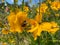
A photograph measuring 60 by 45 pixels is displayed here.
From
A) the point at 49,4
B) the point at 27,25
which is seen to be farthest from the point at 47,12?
the point at 27,25

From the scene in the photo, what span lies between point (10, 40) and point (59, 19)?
275 millimetres

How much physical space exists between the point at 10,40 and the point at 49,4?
29cm

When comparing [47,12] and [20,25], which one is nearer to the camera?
[20,25]

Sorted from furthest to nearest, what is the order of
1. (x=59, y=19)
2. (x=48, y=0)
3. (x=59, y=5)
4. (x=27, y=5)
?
(x=27, y=5) < (x=48, y=0) < (x=59, y=19) < (x=59, y=5)

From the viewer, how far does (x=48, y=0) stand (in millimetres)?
1160

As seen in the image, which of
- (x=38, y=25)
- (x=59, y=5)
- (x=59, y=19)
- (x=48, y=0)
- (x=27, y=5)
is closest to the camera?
(x=38, y=25)

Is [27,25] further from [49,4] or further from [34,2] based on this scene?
[34,2]

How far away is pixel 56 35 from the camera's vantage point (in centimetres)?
94

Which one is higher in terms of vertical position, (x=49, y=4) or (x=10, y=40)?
(x=49, y=4)

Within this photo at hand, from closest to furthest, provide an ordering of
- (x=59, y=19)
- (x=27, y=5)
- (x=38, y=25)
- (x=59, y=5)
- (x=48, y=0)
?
(x=38, y=25), (x=59, y=5), (x=59, y=19), (x=48, y=0), (x=27, y=5)

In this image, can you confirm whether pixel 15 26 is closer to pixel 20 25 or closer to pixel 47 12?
pixel 20 25

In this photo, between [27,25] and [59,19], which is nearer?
[27,25]

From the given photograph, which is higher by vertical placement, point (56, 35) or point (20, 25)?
point (20, 25)

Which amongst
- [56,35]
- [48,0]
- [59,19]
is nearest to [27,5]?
[48,0]
